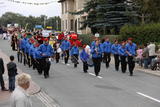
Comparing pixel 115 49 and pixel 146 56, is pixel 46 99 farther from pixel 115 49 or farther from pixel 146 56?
pixel 146 56

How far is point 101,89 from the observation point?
15.4 meters

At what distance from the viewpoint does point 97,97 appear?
44.2ft

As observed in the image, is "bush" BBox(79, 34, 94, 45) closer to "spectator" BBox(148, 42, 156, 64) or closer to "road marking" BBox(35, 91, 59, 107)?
"spectator" BBox(148, 42, 156, 64)

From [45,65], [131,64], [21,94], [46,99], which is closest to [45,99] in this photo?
[46,99]

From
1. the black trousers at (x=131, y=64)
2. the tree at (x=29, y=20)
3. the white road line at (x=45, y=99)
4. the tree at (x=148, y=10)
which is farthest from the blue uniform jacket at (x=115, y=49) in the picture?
the tree at (x=29, y=20)

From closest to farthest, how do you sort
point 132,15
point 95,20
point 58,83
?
point 58,83
point 132,15
point 95,20

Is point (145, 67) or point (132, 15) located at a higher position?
point (132, 15)

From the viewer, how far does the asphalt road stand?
12.6 meters

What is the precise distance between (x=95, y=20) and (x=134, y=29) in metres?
10.1

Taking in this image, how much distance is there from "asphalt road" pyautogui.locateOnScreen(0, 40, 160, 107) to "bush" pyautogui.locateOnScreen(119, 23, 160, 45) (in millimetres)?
10607

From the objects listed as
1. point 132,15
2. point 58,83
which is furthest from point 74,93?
point 132,15

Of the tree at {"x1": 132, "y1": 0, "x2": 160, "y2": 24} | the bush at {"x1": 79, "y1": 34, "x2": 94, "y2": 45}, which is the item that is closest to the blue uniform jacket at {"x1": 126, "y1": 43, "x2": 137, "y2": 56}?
the tree at {"x1": 132, "y1": 0, "x2": 160, "y2": 24}

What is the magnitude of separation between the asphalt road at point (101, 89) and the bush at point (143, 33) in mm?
10607

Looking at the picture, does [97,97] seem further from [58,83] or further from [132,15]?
[132,15]
